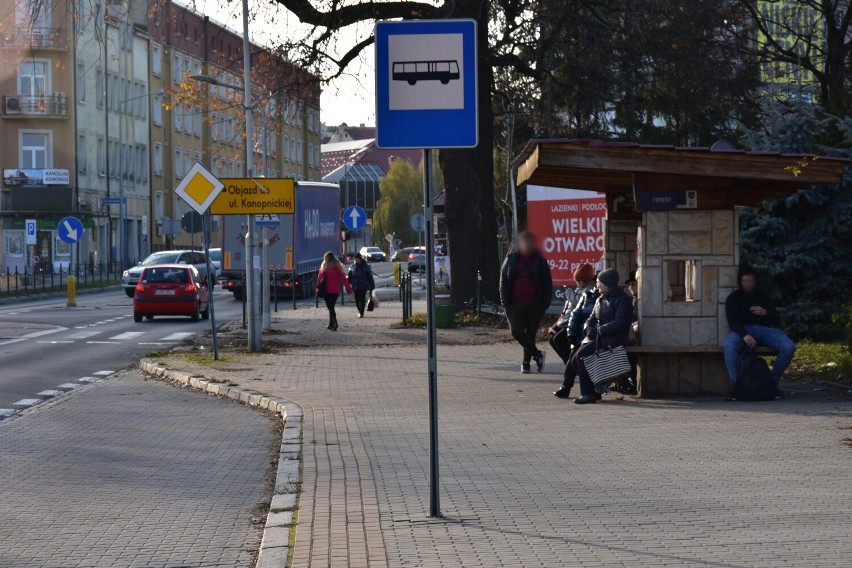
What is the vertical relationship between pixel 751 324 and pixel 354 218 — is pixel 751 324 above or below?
below

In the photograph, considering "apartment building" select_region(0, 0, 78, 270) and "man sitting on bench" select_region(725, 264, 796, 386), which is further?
"apartment building" select_region(0, 0, 78, 270)

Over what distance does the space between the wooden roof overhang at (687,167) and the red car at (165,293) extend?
21.4m

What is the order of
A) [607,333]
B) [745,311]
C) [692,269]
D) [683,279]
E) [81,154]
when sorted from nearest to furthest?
1. [607,333]
2. [745,311]
3. [692,269]
4. [683,279]
5. [81,154]

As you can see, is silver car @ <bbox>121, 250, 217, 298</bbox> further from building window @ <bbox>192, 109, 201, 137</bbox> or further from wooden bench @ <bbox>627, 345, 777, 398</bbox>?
building window @ <bbox>192, 109, 201, 137</bbox>

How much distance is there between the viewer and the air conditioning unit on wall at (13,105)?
7212cm

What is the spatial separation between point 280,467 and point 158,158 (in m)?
79.0

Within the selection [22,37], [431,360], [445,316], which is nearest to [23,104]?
[445,316]

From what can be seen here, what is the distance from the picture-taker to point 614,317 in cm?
1448

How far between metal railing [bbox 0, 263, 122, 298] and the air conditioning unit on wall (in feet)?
27.0

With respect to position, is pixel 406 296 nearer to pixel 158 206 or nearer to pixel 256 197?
pixel 256 197

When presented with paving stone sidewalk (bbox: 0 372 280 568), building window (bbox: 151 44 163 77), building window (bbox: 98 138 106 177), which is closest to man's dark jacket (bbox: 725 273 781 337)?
paving stone sidewalk (bbox: 0 372 280 568)

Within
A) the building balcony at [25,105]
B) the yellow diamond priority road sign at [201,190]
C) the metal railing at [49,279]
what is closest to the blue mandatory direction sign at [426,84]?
the yellow diamond priority road sign at [201,190]

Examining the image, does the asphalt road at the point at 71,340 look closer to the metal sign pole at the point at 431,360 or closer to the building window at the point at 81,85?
the metal sign pole at the point at 431,360

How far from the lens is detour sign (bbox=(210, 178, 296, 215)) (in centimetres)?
2372
